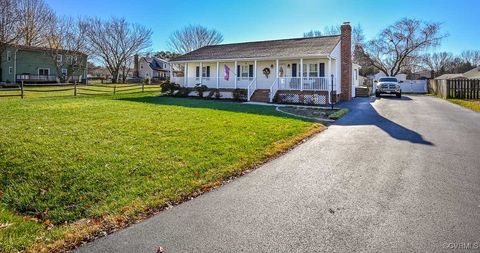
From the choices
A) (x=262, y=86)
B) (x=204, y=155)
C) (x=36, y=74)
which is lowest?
(x=204, y=155)

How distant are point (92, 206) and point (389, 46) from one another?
56.6 metres

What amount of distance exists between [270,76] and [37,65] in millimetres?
39143

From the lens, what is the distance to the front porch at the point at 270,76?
21.6 m

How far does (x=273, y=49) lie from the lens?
2516cm

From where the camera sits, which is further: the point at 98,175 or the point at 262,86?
the point at 262,86

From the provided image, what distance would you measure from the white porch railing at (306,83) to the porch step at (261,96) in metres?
1.00

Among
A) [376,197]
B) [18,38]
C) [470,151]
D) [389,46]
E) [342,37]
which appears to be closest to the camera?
[376,197]

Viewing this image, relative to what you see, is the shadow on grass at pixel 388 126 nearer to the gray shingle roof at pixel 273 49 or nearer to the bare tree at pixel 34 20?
the gray shingle roof at pixel 273 49

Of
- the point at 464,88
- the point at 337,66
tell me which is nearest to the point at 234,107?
the point at 337,66

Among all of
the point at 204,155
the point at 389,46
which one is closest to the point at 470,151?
the point at 204,155

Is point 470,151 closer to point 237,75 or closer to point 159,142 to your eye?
point 159,142

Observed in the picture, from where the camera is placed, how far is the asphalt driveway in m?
3.49

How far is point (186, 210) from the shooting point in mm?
4434

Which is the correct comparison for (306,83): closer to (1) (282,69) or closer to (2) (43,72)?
(1) (282,69)
